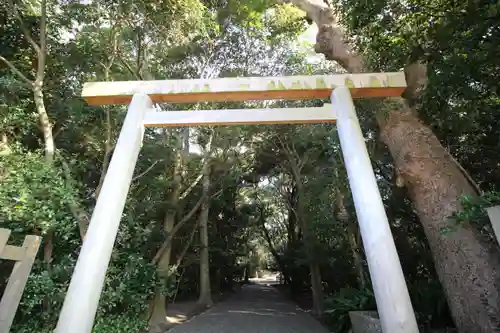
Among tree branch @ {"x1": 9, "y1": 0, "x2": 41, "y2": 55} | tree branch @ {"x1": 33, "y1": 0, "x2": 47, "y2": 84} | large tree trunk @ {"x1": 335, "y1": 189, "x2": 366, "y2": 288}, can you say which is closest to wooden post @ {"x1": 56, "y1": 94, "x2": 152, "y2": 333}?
tree branch @ {"x1": 33, "y1": 0, "x2": 47, "y2": 84}

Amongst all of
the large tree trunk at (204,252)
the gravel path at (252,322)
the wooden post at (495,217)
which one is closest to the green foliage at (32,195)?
the gravel path at (252,322)

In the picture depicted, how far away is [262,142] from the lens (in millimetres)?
11875

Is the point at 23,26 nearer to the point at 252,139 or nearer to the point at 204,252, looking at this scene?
the point at 252,139

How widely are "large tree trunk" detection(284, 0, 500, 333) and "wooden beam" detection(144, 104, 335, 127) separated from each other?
158 centimetres

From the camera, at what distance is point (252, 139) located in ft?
37.9

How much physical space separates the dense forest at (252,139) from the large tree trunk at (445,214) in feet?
0.05

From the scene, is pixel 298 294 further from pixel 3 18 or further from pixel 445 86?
pixel 3 18

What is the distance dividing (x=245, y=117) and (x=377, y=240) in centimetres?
176

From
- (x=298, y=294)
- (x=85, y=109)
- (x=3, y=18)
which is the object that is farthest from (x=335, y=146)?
(x=298, y=294)

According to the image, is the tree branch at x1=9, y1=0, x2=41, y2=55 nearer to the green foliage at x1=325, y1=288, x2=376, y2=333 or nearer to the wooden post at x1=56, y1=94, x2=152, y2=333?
the wooden post at x1=56, y1=94, x2=152, y2=333

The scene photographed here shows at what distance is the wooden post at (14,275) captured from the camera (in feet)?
9.05

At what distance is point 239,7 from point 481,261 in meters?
7.44

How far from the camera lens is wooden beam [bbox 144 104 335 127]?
10.2ft

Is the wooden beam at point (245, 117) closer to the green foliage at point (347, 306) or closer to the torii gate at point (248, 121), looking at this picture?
the torii gate at point (248, 121)
